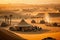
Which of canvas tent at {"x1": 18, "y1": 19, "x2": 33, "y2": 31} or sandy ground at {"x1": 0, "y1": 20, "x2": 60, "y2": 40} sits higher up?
canvas tent at {"x1": 18, "y1": 19, "x2": 33, "y2": 31}

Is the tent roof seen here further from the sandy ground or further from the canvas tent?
the sandy ground

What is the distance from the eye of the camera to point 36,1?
7.45 feet

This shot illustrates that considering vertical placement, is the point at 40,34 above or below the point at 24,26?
below

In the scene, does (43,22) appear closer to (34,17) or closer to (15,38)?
(34,17)

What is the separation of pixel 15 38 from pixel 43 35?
43cm

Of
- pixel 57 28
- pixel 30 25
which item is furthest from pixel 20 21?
pixel 57 28

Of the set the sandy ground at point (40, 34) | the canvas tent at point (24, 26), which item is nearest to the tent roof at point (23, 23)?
the canvas tent at point (24, 26)

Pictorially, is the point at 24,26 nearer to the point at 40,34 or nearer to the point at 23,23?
the point at 23,23

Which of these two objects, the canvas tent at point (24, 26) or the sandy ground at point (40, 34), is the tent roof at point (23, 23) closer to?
the canvas tent at point (24, 26)

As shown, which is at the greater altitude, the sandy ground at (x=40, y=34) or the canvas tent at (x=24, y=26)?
the canvas tent at (x=24, y=26)

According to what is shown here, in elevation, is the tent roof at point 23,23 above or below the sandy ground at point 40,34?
above

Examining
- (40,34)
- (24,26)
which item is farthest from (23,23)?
(40,34)

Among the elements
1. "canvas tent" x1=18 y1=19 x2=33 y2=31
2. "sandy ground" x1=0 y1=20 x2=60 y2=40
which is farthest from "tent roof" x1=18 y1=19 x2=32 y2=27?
"sandy ground" x1=0 y1=20 x2=60 y2=40

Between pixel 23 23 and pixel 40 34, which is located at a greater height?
pixel 23 23
